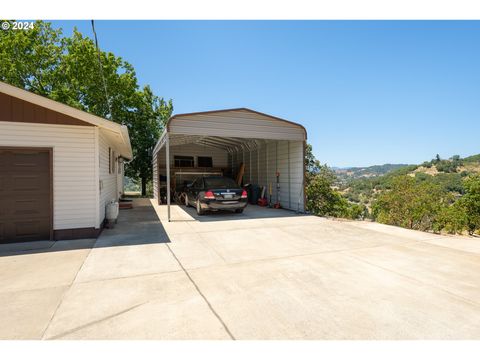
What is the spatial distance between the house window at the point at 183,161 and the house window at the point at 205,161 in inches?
21.8

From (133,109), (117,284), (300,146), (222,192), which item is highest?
(133,109)

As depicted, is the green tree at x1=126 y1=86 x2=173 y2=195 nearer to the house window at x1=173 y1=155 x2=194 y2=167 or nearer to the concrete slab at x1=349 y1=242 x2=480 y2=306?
the house window at x1=173 y1=155 x2=194 y2=167

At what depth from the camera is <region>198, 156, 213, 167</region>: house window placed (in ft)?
60.8

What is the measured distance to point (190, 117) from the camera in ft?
30.6

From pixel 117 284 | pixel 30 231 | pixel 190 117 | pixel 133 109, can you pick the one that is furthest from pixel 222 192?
pixel 133 109

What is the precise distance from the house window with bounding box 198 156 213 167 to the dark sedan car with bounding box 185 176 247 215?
779cm

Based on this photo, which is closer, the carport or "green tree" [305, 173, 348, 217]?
the carport

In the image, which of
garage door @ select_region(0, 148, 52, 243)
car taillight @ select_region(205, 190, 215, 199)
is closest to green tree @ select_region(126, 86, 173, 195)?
car taillight @ select_region(205, 190, 215, 199)

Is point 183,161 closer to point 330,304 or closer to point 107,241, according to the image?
point 107,241

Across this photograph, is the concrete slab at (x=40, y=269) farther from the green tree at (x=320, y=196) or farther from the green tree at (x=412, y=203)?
the green tree at (x=320, y=196)

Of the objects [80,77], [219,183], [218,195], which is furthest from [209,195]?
[80,77]

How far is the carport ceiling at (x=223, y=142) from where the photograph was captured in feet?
48.5
